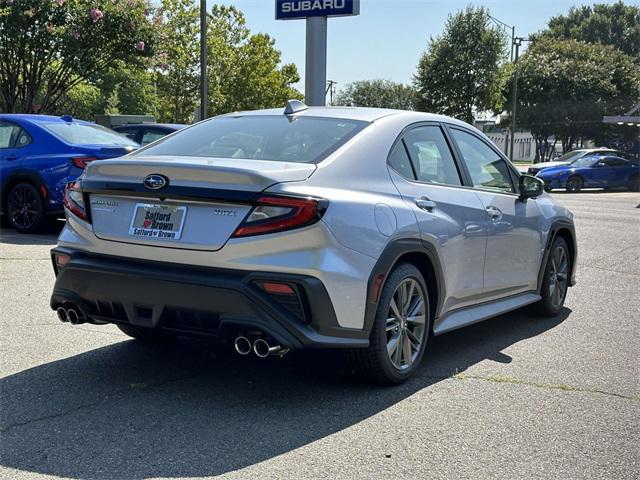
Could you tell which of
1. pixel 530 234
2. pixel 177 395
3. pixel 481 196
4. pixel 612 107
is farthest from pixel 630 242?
pixel 612 107

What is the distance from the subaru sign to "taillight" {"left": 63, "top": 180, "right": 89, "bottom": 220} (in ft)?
34.5

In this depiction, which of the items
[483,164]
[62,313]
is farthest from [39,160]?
[483,164]

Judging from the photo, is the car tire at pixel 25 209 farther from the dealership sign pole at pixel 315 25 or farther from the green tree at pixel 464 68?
the green tree at pixel 464 68

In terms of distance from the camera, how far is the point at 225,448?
140 inches

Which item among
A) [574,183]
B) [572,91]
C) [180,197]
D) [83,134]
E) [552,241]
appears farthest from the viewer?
[572,91]

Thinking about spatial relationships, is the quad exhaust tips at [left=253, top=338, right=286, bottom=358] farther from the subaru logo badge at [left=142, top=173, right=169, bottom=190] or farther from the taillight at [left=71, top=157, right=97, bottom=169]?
the taillight at [left=71, top=157, right=97, bottom=169]

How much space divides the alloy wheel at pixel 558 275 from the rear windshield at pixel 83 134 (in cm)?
622

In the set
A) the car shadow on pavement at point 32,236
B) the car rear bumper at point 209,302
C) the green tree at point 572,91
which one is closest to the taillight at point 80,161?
the car shadow on pavement at point 32,236

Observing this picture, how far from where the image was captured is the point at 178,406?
4.11 meters

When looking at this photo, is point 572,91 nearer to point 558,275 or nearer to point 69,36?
point 69,36

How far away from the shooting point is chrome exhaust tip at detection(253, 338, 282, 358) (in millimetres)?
3904

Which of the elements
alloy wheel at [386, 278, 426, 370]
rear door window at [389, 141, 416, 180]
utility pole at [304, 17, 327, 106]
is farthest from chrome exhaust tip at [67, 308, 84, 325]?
utility pole at [304, 17, 327, 106]

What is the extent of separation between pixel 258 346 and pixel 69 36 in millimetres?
18536

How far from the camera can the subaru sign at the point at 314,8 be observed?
561 inches
